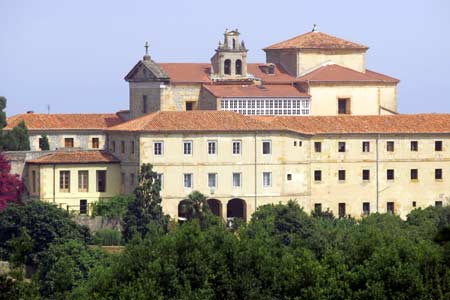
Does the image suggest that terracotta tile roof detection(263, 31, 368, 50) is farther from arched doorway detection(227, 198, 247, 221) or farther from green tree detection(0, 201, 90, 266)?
green tree detection(0, 201, 90, 266)

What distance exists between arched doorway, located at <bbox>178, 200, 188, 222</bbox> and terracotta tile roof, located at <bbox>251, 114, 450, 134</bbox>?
4797mm

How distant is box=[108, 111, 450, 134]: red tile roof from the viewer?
396 feet

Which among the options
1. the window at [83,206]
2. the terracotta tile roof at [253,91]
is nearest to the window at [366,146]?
the terracotta tile roof at [253,91]

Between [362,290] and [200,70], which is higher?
[200,70]

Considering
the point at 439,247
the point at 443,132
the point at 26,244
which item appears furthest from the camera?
the point at 443,132

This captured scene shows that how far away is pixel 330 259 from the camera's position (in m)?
96.8

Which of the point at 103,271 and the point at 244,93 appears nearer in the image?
the point at 103,271

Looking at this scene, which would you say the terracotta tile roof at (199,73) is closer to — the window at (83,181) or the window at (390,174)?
the window at (390,174)

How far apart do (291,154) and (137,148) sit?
5.97 meters

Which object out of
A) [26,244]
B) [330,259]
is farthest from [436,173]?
[26,244]

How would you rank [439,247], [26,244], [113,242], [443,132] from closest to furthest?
[26,244], [439,247], [113,242], [443,132]

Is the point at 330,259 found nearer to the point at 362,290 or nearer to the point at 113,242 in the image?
the point at 362,290

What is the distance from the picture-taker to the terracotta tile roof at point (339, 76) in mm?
128375

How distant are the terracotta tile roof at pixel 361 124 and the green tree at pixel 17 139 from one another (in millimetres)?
9673
